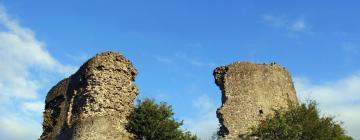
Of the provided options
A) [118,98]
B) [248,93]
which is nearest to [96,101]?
[118,98]

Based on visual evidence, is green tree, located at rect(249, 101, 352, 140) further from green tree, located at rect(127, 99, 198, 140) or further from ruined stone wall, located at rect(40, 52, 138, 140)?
ruined stone wall, located at rect(40, 52, 138, 140)

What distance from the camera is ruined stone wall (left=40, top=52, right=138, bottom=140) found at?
76.8ft

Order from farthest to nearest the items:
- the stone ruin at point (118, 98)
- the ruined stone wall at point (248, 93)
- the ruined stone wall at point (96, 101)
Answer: the ruined stone wall at point (248, 93) < the stone ruin at point (118, 98) < the ruined stone wall at point (96, 101)

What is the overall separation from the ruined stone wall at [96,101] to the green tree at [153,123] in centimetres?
44

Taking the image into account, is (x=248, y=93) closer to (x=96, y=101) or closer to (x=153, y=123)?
(x=153, y=123)

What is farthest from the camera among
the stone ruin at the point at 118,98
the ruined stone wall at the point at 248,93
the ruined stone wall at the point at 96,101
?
the ruined stone wall at the point at 248,93

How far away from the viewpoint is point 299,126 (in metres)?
25.5

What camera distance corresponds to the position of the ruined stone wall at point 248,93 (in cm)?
2738

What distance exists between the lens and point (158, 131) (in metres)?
25.5

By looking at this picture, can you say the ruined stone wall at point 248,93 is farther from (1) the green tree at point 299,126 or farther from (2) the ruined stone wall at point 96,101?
(2) the ruined stone wall at point 96,101

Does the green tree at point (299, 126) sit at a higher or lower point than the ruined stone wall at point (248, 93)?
lower

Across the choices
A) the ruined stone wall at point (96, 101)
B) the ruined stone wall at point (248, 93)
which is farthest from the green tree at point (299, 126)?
the ruined stone wall at point (96, 101)

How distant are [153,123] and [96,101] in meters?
2.81

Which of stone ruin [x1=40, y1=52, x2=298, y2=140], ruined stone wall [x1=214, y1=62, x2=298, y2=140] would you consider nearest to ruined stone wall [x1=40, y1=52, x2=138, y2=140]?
stone ruin [x1=40, y1=52, x2=298, y2=140]
